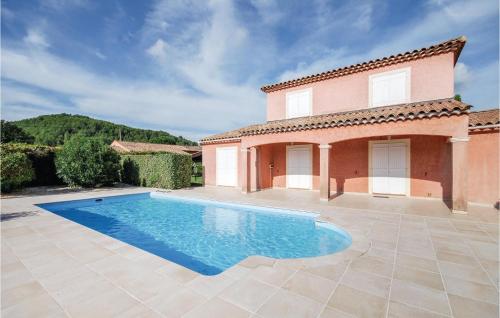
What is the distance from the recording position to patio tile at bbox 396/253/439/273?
399 cm

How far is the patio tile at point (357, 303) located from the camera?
9.13 feet

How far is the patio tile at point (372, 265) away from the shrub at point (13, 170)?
17.2 m

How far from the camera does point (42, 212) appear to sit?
8.30 meters

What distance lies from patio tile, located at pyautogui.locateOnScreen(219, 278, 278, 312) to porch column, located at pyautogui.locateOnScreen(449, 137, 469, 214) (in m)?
8.33

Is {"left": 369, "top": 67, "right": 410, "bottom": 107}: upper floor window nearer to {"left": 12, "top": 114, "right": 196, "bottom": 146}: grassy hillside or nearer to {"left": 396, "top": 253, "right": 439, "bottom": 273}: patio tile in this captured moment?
{"left": 396, "top": 253, "right": 439, "bottom": 273}: patio tile

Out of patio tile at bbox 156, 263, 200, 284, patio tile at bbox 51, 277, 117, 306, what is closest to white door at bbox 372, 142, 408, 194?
patio tile at bbox 156, 263, 200, 284

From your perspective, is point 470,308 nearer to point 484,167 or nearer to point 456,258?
point 456,258

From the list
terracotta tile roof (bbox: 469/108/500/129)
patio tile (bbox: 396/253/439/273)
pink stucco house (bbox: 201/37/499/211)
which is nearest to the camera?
patio tile (bbox: 396/253/439/273)

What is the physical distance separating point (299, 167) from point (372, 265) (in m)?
10.2

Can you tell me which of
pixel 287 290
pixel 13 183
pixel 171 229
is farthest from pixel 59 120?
pixel 287 290

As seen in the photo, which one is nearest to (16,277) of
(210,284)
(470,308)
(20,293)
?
(20,293)

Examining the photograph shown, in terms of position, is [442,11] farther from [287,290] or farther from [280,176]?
[287,290]

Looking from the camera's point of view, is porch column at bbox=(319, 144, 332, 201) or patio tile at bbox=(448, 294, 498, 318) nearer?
patio tile at bbox=(448, 294, 498, 318)

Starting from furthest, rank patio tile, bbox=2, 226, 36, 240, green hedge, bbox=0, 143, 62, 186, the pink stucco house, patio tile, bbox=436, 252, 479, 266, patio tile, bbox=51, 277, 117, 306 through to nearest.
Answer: green hedge, bbox=0, 143, 62, 186 → the pink stucco house → patio tile, bbox=2, 226, 36, 240 → patio tile, bbox=436, 252, 479, 266 → patio tile, bbox=51, 277, 117, 306
